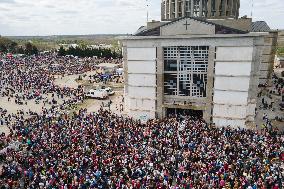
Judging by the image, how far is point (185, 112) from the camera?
3722 centimetres

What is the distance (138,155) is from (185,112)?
44.9 feet

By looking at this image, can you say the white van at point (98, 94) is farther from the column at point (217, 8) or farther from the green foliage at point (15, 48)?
the green foliage at point (15, 48)

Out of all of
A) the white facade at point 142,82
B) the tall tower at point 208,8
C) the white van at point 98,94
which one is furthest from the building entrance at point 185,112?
the white van at point 98,94

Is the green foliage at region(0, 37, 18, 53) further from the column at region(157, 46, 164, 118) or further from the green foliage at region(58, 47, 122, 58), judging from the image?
the column at region(157, 46, 164, 118)

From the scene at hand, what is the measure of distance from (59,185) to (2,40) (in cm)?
13452

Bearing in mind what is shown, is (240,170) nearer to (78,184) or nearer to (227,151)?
(227,151)

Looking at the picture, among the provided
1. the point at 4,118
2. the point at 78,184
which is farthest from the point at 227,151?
the point at 4,118

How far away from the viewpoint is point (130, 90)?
38781 mm

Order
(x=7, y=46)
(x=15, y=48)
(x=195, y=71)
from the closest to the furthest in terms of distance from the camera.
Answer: (x=195, y=71) → (x=15, y=48) → (x=7, y=46)

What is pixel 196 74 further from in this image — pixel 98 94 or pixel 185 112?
pixel 98 94

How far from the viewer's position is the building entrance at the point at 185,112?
36.9 m

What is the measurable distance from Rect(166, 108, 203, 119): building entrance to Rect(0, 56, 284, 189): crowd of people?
89cm

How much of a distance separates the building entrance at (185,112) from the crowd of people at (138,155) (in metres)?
0.89

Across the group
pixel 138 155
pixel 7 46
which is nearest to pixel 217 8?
pixel 138 155
